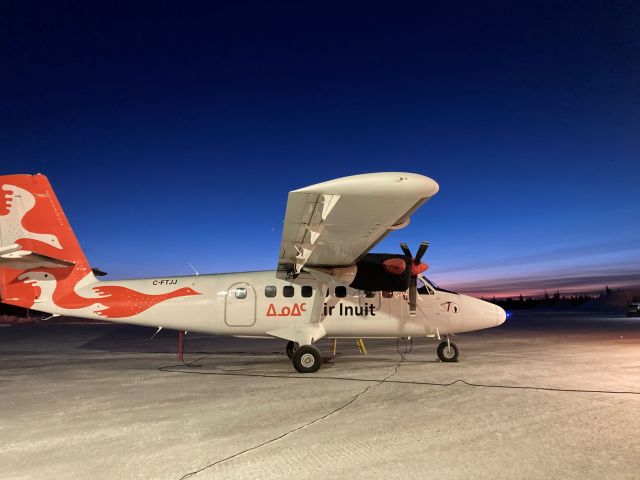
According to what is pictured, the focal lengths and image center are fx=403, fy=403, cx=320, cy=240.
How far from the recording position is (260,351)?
49.8ft

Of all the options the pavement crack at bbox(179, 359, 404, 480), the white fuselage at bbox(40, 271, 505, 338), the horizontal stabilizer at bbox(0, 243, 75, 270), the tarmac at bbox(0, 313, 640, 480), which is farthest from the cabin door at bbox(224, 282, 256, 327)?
the horizontal stabilizer at bbox(0, 243, 75, 270)

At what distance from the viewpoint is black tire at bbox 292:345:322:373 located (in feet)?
33.1

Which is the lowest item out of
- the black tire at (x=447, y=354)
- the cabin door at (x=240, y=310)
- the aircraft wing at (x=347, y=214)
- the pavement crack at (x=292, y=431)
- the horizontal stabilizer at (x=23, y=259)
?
the pavement crack at (x=292, y=431)

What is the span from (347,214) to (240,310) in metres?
5.41

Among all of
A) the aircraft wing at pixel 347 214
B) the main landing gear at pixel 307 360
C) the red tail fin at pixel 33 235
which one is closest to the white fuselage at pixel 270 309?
the red tail fin at pixel 33 235

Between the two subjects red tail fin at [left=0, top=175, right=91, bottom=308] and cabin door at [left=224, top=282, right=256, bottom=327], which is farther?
cabin door at [left=224, top=282, right=256, bottom=327]

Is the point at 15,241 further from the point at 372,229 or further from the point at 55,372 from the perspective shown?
the point at 372,229

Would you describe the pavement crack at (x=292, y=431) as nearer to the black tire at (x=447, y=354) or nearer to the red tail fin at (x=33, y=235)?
the black tire at (x=447, y=354)

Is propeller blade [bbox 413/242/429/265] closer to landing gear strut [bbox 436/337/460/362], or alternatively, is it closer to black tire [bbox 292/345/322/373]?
landing gear strut [bbox 436/337/460/362]

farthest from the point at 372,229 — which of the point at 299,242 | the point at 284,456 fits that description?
the point at 284,456

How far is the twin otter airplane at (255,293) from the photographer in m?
10.5

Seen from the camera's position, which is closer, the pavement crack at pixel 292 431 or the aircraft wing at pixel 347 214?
the pavement crack at pixel 292 431

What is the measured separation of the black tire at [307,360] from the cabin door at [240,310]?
1.84 metres

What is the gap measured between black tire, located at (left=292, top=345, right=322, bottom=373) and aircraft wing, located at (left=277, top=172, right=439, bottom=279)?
7.20 ft
